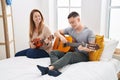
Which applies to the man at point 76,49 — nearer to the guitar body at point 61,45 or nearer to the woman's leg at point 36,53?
the guitar body at point 61,45

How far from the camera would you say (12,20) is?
317cm

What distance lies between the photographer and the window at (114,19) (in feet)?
9.39

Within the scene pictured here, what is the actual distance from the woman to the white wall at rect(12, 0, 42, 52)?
77 centimetres

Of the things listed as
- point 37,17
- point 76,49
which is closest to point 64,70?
point 76,49

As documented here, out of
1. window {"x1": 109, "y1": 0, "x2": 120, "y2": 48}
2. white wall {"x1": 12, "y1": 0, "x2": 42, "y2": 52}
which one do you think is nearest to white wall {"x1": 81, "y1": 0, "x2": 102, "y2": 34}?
window {"x1": 109, "y1": 0, "x2": 120, "y2": 48}

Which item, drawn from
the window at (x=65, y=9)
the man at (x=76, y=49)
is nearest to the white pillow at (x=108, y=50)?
the man at (x=76, y=49)

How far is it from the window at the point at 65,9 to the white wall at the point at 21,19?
0.43 metres

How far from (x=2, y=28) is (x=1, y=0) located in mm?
444

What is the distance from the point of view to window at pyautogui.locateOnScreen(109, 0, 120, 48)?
113 inches

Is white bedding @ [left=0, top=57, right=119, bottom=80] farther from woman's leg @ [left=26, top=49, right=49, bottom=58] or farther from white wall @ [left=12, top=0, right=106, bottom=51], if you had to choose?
white wall @ [left=12, top=0, right=106, bottom=51]

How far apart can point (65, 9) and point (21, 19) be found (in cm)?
86

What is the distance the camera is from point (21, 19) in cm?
341

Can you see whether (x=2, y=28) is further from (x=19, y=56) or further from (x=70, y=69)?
(x=70, y=69)

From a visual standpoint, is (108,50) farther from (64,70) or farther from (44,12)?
(44,12)
